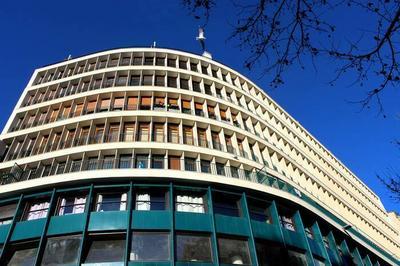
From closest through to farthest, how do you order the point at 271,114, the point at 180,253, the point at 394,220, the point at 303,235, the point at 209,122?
the point at 180,253, the point at 303,235, the point at 209,122, the point at 271,114, the point at 394,220

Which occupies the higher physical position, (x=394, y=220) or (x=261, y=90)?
(x=261, y=90)

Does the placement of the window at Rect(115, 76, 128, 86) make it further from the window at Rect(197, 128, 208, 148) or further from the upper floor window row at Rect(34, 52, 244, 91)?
the window at Rect(197, 128, 208, 148)

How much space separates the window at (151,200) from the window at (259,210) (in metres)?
4.98

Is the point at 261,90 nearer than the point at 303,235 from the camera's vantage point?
No

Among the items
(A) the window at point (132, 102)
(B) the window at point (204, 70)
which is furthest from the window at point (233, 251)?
(B) the window at point (204, 70)

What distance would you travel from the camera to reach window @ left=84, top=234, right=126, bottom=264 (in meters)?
14.9

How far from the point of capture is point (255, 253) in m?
16.0

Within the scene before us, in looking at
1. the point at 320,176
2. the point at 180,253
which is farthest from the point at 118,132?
the point at 320,176

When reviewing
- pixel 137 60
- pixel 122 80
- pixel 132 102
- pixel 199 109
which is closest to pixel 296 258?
pixel 199 109

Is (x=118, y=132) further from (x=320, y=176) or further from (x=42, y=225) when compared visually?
(x=320, y=176)

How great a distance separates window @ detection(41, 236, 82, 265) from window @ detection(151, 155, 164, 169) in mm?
5904

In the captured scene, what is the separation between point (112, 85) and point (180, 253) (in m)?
14.2

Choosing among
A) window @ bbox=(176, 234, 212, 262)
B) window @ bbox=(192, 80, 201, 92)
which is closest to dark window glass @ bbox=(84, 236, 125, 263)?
window @ bbox=(176, 234, 212, 262)

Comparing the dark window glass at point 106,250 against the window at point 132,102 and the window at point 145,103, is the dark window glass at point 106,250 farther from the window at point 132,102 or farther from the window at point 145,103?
the window at point 145,103
